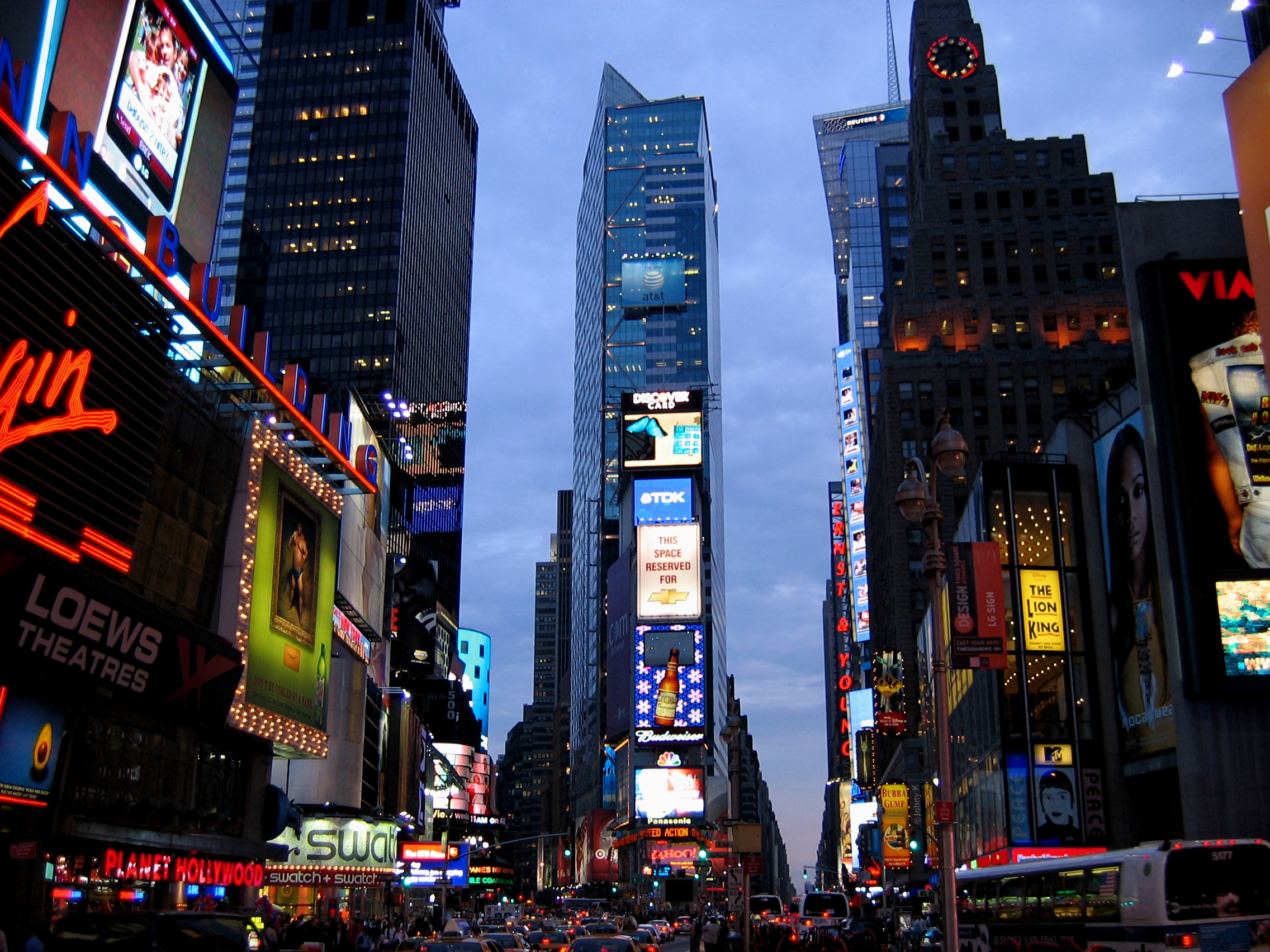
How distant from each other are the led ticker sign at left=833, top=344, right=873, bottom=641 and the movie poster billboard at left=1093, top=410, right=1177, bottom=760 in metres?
96.5

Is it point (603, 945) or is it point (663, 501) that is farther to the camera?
point (663, 501)

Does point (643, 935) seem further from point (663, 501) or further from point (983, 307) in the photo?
point (663, 501)

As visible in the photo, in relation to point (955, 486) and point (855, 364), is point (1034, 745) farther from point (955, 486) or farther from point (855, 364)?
point (855, 364)

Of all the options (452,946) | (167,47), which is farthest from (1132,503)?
(167,47)

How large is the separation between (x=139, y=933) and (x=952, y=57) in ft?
398

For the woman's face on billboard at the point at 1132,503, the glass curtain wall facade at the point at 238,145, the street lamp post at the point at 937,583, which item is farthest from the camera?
the glass curtain wall facade at the point at 238,145

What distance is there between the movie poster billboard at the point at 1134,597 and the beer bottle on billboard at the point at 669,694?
84875mm

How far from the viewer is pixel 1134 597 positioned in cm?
4362

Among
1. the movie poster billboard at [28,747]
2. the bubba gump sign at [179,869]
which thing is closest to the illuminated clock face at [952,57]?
the bubba gump sign at [179,869]

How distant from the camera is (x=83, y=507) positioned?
2422 centimetres

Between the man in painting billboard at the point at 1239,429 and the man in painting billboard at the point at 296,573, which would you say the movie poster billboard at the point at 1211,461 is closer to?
the man in painting billboard at the point at 1239,429

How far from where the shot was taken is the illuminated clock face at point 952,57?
11700cm

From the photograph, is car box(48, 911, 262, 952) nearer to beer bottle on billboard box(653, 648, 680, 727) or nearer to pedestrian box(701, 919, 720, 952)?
pedestrian box(701, 919, 720, 952)

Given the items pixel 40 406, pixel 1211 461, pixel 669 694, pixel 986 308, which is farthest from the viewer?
pixel 669 694
